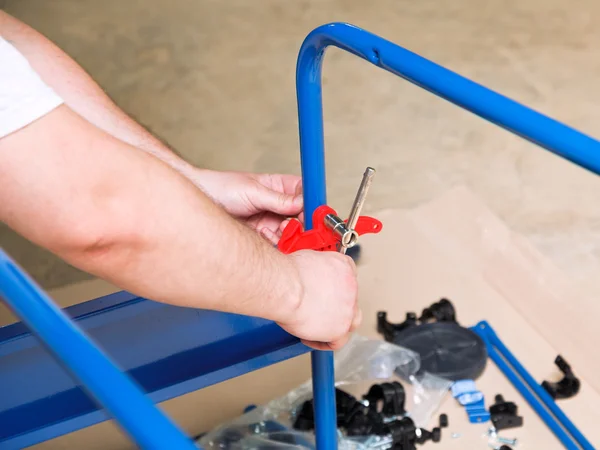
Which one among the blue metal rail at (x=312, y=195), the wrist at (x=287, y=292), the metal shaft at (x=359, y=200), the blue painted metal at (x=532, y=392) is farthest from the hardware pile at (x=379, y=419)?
the wrist at (x=287, y=292)

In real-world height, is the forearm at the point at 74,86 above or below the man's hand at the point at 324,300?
above

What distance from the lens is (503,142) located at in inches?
88.8

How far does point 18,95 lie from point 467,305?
1.40 meters

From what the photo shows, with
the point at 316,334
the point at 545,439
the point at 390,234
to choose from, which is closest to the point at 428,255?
the point at 390,234

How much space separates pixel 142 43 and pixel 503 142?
1446mm

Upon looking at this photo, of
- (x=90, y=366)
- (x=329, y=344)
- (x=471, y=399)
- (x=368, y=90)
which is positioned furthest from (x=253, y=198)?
(x=368, y=90)

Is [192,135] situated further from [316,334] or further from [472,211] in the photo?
[316,334]

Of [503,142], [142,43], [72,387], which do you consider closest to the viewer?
[72,387]

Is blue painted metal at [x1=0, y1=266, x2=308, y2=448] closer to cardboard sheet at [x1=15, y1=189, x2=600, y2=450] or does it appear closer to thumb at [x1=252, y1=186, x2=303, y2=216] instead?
thumb at [x1=252, y1=186, x2=303, y2=216]

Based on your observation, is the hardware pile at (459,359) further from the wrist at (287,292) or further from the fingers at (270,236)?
the wrist at (287,292)

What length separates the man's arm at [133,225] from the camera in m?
0.56

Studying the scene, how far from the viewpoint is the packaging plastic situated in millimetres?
1420

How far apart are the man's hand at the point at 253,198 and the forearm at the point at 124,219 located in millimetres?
318

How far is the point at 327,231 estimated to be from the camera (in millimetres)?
974
